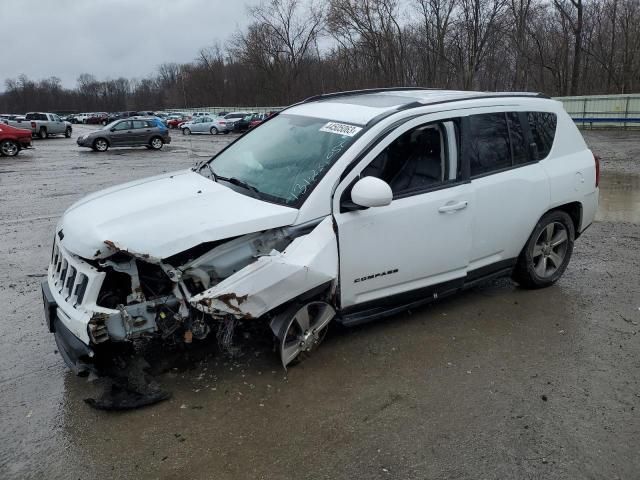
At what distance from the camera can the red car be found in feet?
73.0

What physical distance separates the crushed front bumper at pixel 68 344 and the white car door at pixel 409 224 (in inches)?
67.2

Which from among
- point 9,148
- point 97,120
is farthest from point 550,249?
point 97,120

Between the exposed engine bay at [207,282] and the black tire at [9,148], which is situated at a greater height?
the black tire at [9,148]

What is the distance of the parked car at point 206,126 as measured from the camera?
137 feet

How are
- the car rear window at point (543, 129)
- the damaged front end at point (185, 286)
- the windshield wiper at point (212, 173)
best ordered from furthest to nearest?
the car rear window at point (543, 129)
the windshield wiper at point (212, 173)
the damaged front end at point (185, 286)

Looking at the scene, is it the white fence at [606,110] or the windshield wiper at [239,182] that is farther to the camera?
the white fence at [606,110]

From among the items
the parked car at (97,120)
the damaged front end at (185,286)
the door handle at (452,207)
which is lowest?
the damaged front end at (185,286)

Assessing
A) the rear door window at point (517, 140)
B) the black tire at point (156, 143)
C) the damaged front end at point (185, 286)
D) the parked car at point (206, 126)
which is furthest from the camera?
the parked car at point (206, 126)

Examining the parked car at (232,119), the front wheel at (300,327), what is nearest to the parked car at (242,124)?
the parked car at (232,119)

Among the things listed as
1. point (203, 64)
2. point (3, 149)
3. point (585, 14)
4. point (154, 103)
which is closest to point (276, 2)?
point (203, 64)

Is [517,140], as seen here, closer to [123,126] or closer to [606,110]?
[123,126]

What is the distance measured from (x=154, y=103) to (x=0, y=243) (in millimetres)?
122001

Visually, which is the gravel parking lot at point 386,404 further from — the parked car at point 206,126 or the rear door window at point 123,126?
the parked car at point 206,126

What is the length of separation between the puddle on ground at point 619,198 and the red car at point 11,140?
22.5 meters
